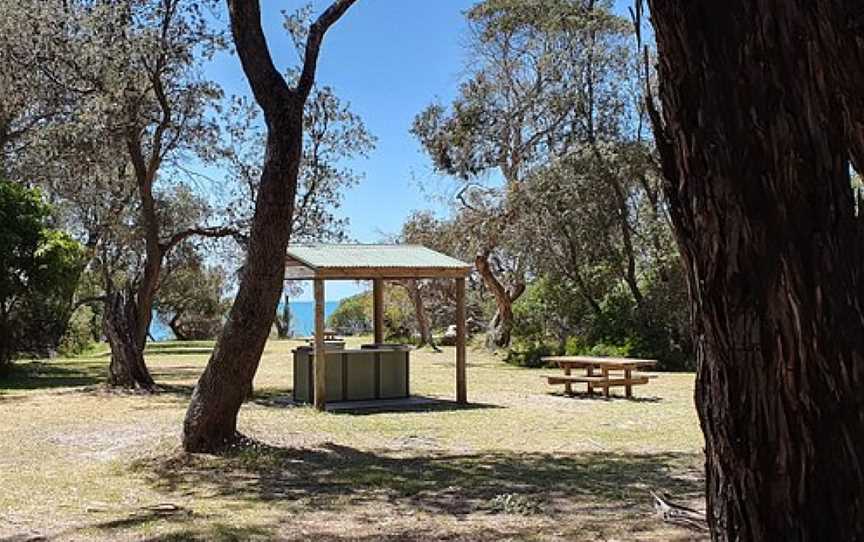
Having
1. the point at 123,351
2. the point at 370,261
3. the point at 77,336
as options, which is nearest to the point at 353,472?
the point at 370,261

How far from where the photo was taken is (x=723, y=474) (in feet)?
8.20

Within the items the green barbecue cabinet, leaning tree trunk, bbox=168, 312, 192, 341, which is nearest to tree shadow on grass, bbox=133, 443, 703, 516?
the green barbecue cabinet

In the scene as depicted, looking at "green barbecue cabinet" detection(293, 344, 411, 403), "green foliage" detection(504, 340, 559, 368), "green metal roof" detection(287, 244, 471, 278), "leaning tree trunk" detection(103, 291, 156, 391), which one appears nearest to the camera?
"green metal roof" detection(287, 244, 471, 278)

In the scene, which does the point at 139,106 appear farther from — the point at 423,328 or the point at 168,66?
the point at 423,328

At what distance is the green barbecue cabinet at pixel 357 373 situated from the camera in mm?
13867

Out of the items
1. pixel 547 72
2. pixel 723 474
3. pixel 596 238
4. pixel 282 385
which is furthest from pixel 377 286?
pixel 723 474

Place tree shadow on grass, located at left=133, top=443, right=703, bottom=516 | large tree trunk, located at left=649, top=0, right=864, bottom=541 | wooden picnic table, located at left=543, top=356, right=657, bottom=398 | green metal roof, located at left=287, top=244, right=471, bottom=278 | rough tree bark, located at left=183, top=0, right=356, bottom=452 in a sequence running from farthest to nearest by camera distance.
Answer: wooden picnic table, located at left=543, top=356, right=657, bottom=398
green metal roof, located at left=287, top=244, right=471, bottom=278
rough tree bark, located at left=183, top=0, right=356, bottom=452
tree shadow on grass, located at left=133, top=443, right=703, bottom=516
large tree trunk, located at left=649, top=0, right=864, bottom=541

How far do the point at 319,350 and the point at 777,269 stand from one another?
35.8ft

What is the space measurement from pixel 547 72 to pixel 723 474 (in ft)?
71.2

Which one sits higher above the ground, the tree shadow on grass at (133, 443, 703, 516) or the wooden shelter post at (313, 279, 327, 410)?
the wooden shelter post at (313, 279, 327, 410)

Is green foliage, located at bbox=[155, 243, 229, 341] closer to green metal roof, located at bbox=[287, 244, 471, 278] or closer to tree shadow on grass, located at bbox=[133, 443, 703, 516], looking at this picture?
green metal roof, located at bbox=[287, 244, 471, 278]

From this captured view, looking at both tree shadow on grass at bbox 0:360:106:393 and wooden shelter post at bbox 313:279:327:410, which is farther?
tree shadow on grass at bbox 0:360:106:393

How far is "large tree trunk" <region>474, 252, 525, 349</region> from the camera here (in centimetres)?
2677

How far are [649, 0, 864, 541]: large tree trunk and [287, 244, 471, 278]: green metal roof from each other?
1053 centimetres
